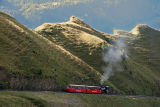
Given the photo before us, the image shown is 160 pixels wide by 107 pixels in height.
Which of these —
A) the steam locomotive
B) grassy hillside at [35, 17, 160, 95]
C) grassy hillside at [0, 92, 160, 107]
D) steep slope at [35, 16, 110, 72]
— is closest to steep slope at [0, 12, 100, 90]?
the steam locomotive

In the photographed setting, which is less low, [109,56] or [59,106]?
[109,56]

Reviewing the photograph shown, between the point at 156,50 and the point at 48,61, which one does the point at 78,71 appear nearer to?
the point at 48,61

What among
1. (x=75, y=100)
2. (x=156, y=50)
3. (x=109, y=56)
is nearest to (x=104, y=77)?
(x=109, y=56)

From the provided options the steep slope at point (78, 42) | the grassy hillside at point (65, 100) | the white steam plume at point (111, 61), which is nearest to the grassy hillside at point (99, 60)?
the steep slope at point (78, 42)

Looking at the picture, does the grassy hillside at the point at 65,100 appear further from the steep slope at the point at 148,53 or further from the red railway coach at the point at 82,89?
the steep slope at the point at 148,53

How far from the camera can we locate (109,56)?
120 meters

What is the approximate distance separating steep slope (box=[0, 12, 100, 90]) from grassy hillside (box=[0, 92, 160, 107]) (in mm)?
9810

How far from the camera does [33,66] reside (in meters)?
77.1

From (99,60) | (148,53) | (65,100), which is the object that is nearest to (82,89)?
(65,100)

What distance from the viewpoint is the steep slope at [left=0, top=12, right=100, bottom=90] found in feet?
227

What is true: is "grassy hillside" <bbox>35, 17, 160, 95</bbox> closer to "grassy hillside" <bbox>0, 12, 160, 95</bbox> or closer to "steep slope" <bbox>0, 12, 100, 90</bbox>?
"grassy hillside" <bbox>0, 12, 160, 95</bbox>

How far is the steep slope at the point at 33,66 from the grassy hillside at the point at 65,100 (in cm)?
981

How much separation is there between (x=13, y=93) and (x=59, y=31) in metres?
89.9

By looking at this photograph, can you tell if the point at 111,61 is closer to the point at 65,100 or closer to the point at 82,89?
the point at 82,89
